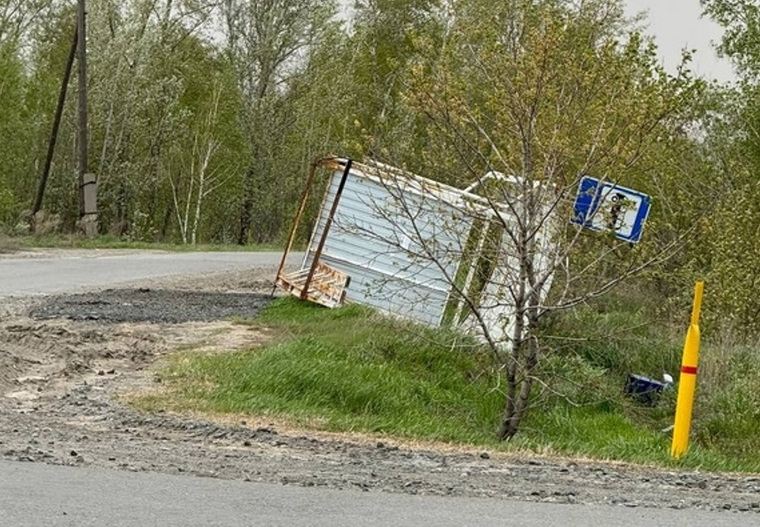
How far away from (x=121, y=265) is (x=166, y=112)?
16.3 meters

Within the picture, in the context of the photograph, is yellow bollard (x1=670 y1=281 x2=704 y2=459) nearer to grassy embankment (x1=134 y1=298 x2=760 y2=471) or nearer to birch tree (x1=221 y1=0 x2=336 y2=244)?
grassy embankment (x1=134 y1=298 x2=760 y2=471)

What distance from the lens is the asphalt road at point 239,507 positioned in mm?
5391

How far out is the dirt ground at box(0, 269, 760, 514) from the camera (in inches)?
259

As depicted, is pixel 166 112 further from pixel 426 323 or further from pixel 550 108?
pixel 550 108

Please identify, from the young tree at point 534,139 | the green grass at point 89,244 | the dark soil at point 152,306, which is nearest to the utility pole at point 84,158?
the green grass at point 89,244

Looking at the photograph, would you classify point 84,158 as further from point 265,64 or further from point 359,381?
point 359,381

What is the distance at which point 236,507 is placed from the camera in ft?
18.6

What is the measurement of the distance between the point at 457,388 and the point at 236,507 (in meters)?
7.31

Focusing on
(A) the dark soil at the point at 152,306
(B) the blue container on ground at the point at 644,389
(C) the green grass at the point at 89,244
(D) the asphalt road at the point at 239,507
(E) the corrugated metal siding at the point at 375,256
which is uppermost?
(E) the corrugated metal siding at the point at 375,256

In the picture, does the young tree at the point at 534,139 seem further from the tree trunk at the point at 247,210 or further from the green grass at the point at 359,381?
the tree trunk at the point at 247,210

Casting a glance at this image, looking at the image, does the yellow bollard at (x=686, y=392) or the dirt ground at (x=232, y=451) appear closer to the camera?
the dirt ground at (x=232, y=451)

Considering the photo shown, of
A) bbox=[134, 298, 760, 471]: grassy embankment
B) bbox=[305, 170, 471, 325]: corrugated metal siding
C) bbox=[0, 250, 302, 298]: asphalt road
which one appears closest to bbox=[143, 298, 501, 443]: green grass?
bbox=[134, 298, 760, 471]: grassy embankment

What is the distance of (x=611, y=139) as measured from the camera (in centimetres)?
1210

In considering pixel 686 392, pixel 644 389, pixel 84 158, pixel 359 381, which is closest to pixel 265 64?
pixel 84 158
